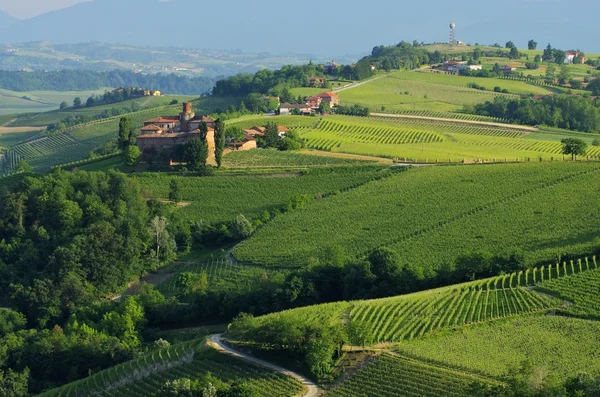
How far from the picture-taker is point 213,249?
5969cm

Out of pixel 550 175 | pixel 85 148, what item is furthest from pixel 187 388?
pixel 85 148

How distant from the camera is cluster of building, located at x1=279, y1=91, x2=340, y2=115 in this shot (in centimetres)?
9244

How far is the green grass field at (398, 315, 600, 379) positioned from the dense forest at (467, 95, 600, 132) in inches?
2392

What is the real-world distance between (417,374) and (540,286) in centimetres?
966

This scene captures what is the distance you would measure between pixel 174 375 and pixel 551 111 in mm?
67834

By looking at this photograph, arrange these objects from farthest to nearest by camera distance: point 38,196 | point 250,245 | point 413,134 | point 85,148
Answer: point 85,148 → point 413,134 → point 38,196 → point 250,245

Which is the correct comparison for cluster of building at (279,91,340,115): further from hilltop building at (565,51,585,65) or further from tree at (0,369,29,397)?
hilltop building at (565,51,585,65)

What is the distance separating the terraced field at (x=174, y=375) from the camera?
117ft

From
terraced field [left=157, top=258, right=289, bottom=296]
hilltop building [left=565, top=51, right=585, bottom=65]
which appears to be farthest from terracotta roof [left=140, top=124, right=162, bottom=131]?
hilltop building [left=565, top=51, right=585, bottom=65]

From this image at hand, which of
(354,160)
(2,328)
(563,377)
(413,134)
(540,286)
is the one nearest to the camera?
(563,377)

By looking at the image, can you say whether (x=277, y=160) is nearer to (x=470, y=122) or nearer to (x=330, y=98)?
(x=330, y=98)

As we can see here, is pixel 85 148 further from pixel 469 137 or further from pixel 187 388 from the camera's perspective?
pixel 187 388

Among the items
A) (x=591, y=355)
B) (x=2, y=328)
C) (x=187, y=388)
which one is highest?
(x=591, y=355)

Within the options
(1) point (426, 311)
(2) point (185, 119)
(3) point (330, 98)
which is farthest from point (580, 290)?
(3) point (330, 98)
